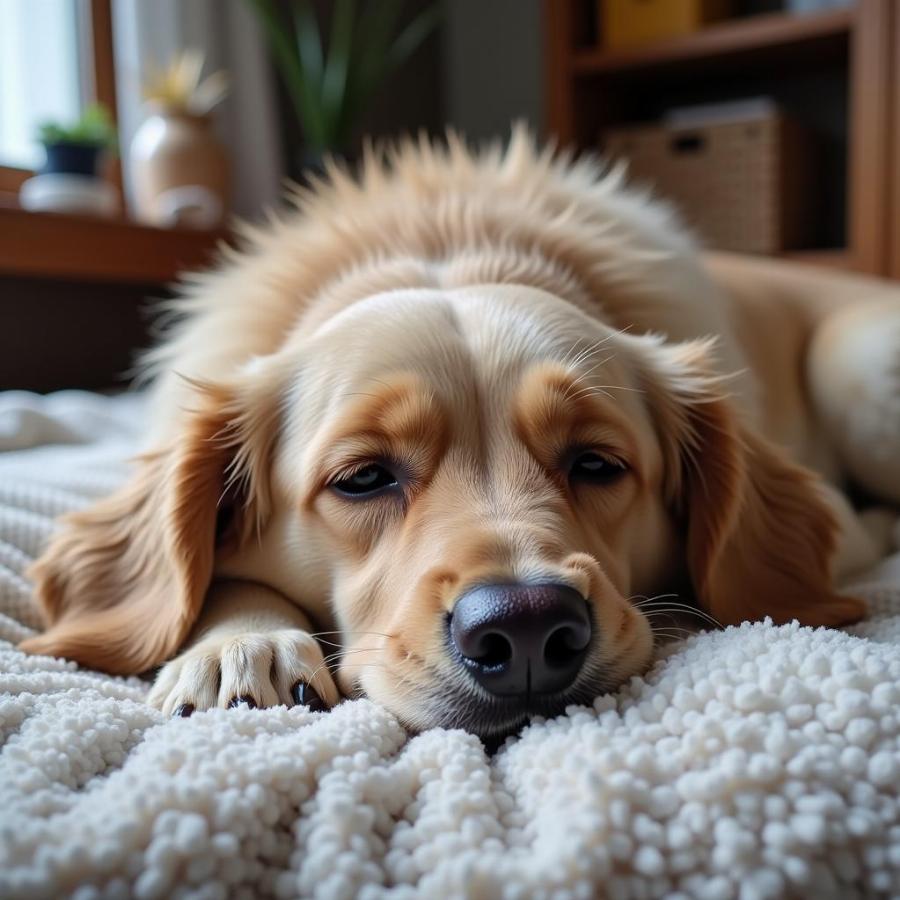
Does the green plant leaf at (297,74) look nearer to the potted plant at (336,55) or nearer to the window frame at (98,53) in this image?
the potted plant at (336,55)

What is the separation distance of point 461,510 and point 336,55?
3.62 metres

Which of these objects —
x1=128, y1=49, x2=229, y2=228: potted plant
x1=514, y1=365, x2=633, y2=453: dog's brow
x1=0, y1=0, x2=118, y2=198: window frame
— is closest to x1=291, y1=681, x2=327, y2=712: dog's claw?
x1=514, y1=365, x2=633, y2=453: dog's brow

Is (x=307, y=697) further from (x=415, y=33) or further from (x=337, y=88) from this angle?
(x=415, y=33)

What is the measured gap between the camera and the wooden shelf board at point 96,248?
9.70ft

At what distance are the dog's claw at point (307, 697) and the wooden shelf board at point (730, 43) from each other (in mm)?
3656

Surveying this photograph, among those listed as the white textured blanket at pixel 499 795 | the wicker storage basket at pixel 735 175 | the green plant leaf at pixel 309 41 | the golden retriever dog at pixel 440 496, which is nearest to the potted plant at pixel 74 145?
the green plant leaf at pixel 309 41

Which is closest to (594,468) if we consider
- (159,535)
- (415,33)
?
(159,535)

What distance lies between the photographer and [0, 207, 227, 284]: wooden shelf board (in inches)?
116

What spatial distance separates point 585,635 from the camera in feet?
3.32

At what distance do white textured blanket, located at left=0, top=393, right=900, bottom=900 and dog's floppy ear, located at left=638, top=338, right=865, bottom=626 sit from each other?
45cm

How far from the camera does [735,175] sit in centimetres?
401

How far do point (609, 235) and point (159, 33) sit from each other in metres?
2.55

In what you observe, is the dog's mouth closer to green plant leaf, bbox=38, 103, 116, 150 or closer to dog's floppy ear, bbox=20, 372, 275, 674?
dog's floppy ear, bbox=20, 372, 275, 674

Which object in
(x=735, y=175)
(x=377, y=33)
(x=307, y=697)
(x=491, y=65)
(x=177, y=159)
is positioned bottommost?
(x=307, y=697)
